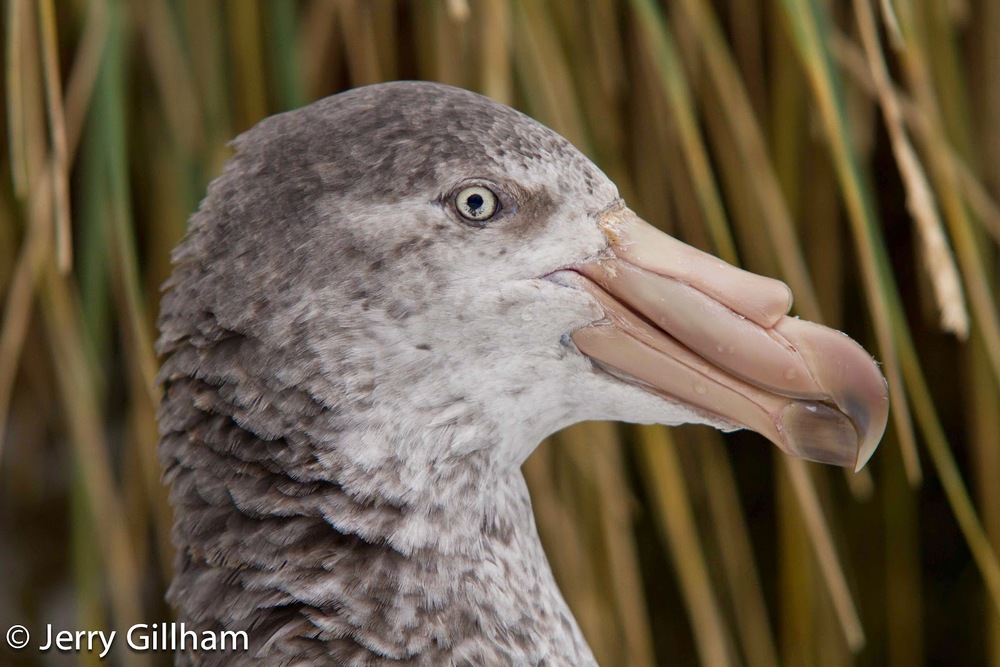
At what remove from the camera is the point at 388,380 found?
131 centimetres

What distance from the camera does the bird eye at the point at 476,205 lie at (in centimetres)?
134

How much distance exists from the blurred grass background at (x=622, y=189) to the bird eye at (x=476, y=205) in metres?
0.34

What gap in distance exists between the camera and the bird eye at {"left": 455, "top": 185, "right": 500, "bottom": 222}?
1.34 meters

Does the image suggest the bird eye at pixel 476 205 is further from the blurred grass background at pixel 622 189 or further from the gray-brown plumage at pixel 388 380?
the blurred grass background at pixel 622 189

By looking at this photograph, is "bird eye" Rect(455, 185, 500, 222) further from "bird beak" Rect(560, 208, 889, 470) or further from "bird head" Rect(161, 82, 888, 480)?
"bird beak" Rect(560, 208, 889, 470)

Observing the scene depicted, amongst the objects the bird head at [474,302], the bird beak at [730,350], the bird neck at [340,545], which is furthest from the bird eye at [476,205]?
the bird neck at [340,545]

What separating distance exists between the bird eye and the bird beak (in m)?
0.12

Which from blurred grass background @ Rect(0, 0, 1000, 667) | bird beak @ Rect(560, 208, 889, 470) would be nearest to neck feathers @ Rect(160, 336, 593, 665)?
bird beak @ Rect(560, 208, 889, 470)

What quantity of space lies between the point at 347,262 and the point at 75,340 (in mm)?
834

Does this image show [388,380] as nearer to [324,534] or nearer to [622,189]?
[324,534]

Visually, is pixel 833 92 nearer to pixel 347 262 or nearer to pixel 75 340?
pixel 347 262

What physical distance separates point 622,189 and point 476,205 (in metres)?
0.87

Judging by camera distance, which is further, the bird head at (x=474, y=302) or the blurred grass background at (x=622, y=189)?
the blurred grass background at (x=622, y=189)

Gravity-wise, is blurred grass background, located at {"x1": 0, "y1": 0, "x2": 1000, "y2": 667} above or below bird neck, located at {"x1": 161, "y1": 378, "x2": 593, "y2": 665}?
above
